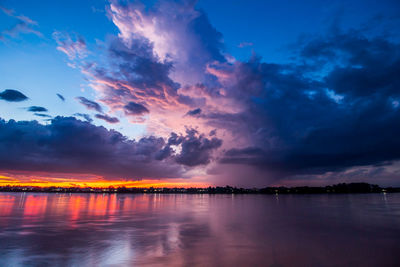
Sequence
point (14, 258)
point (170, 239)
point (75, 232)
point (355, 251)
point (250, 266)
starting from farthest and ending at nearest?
point (75, 232)
point (170, 239)
point (355, 251)
point (14, 258)
point (250, 266)

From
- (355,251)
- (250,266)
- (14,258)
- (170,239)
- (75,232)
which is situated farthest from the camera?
(75,232)

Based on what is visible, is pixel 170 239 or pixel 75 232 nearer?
pixel 170 239

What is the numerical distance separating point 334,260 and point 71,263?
17502 mm

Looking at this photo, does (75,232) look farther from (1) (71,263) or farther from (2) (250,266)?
(2) (250,266)

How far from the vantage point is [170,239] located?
23.8 metres

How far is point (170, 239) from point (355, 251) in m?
16.1

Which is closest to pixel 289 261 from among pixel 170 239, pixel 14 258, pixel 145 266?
pixel 145 266

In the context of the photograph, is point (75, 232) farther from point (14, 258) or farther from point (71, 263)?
point (71, 263)

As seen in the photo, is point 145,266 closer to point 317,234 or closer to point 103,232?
point 103,232

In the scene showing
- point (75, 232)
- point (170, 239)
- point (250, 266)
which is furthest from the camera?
point (75, 232)

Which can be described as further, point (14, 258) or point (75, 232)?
point (75, 232)

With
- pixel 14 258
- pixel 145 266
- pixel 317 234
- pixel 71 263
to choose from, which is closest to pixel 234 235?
pixel 317 234

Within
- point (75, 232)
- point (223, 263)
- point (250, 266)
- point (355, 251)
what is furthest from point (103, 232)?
point (355, 251)

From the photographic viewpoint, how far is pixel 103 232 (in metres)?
26.5
